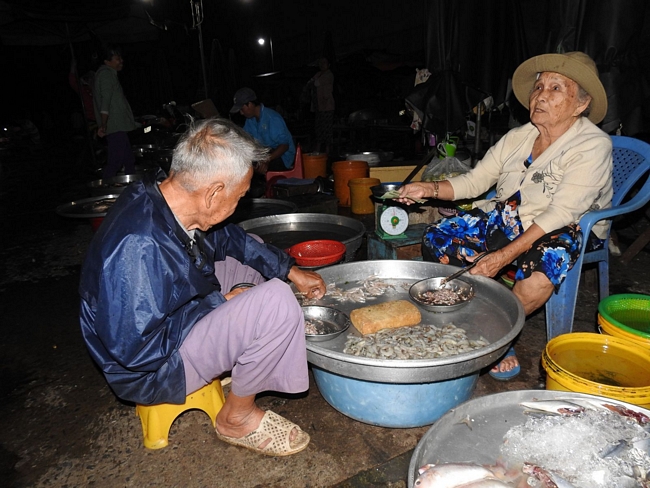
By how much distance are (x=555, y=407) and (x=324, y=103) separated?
418 inches

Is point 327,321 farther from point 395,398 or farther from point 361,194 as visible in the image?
point 361,194

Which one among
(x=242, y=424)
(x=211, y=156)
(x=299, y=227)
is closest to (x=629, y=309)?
(x=242, y=424)

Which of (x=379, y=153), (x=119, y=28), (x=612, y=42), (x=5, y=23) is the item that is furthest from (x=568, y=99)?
(x=5, y=23)

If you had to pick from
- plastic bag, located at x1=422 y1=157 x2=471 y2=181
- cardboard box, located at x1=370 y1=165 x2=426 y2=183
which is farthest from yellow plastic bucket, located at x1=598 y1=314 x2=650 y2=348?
cardboard box, located at x1=370 y1=165 x2=426 y2=183

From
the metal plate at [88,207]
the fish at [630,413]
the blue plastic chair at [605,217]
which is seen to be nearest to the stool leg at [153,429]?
the fish at [630,413]

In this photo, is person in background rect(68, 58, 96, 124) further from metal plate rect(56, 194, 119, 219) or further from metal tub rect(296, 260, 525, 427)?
metal tub rect(296, 260, 525, 427)

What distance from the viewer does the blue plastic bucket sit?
Answer: 6.48ft

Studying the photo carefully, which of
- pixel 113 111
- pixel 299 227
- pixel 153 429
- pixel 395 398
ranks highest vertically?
pixel 113 111

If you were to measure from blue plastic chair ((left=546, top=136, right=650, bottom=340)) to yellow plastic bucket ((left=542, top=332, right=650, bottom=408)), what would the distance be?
0.50 meters

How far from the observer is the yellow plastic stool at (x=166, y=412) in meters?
2.10

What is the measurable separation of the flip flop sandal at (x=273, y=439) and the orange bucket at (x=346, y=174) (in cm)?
404

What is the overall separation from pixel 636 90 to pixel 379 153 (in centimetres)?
382

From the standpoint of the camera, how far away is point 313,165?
6797 millimetres

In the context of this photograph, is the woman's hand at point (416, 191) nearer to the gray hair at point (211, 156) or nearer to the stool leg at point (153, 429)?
the gray hair at point (211, 156)
